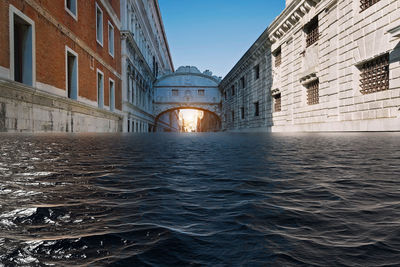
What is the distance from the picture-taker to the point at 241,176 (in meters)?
1.88

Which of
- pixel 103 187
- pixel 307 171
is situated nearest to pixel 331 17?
Result: pixel 307 171

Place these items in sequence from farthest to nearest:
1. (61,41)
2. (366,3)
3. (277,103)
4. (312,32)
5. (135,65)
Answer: (135,65), (277,103), (312,32), (61,41), (366,3)


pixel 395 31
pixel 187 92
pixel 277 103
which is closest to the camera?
pixel 395 31

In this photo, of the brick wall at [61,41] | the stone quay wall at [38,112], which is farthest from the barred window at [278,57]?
the stone quay wall at [38,112]

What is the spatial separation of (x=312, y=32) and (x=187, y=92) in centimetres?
2339

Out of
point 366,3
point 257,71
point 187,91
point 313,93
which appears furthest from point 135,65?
point 366,3

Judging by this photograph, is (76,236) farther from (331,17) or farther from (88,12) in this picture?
(88,12)

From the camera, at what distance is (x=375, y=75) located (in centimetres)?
968

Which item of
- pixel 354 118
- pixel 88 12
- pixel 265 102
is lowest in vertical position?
pixel 354 118

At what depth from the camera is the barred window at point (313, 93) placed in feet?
43.6

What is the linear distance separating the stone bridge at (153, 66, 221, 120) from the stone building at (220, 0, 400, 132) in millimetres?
16080

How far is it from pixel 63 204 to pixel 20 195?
1.01 ft

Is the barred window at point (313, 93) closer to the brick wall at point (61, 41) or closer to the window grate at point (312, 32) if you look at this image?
the window grate at point (312, 32)

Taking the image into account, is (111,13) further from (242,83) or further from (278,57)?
(242,83)
